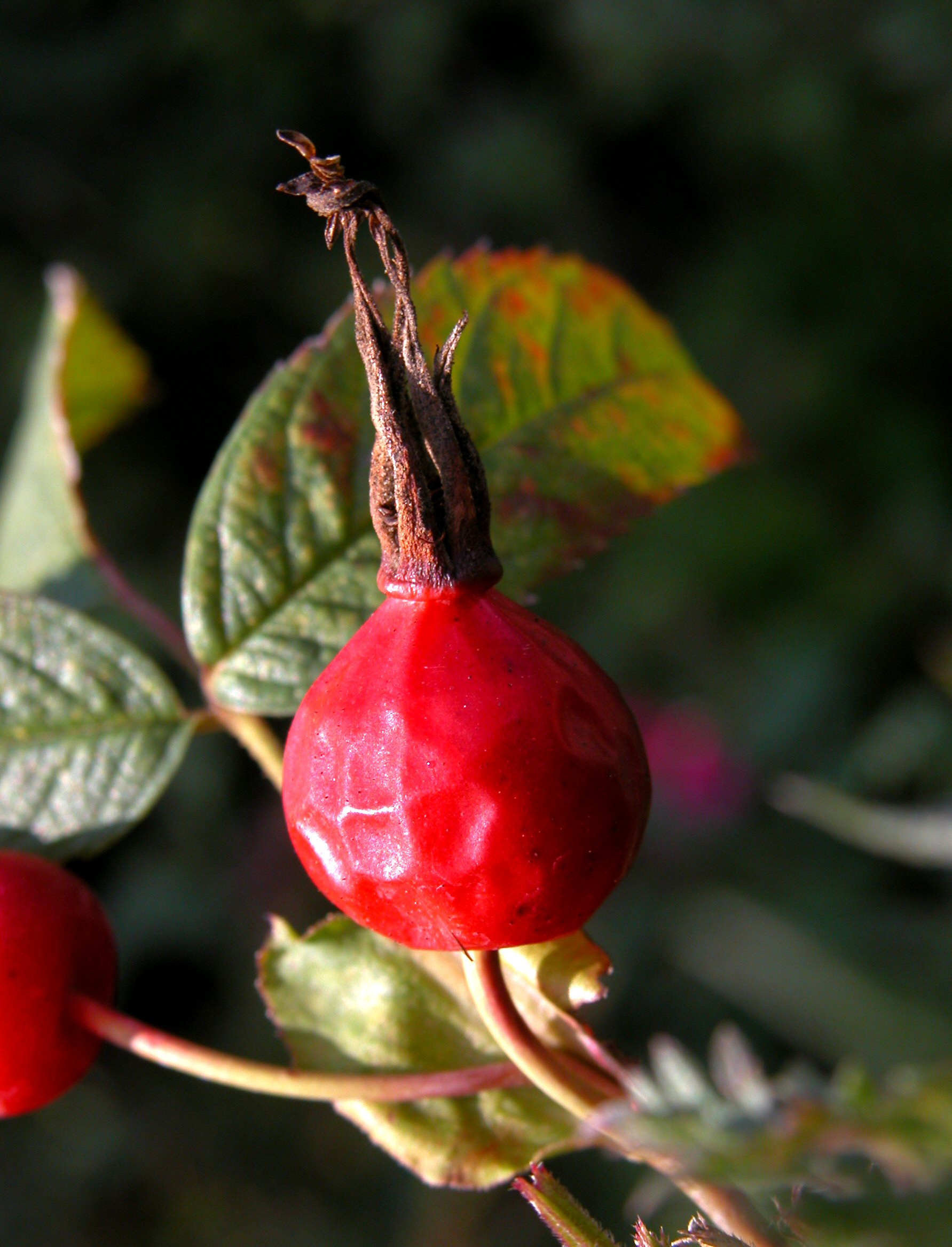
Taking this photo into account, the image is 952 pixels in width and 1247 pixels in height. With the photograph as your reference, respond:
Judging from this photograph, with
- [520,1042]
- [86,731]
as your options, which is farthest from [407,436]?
[86,731]

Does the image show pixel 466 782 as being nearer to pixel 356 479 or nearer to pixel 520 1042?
pixel 520 1042

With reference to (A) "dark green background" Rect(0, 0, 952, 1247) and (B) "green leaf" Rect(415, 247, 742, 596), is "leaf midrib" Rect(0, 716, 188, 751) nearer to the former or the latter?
(B) "green leaf" Rect(415, 247, 742, 596)

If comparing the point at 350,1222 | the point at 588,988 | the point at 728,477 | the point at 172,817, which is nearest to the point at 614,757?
the point at 588,988

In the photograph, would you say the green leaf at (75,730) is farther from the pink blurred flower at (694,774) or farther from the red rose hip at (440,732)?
the pink blurred flower at (694,774)

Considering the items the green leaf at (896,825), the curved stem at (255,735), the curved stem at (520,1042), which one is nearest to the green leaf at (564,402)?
the curved stem at (255,735)

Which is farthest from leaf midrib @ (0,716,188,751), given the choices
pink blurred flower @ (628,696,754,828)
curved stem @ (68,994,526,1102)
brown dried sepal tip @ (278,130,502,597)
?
pink blurred flower @ (628,696,754,828)
